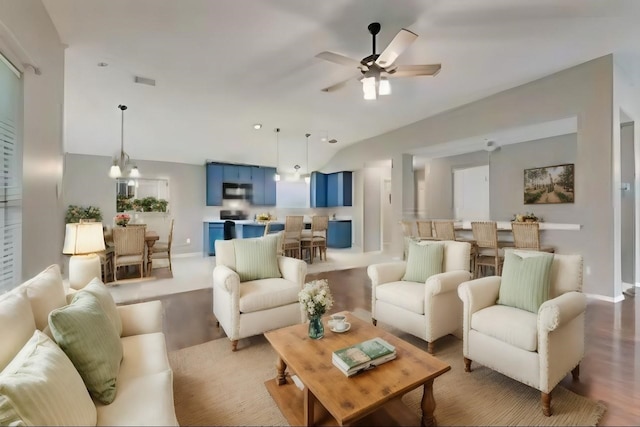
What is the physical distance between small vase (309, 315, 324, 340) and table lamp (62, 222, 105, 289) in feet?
5.70

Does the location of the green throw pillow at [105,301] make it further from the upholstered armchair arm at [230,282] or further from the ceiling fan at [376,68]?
the ceiling fan at [376,68]

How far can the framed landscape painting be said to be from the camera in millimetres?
4926

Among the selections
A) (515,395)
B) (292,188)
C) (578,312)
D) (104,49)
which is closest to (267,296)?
(515,395)

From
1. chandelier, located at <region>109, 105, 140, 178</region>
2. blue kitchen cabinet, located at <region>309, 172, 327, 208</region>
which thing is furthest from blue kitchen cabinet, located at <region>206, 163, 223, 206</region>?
blue kitchen cabinet, located at <region>309, 172, 327, 208</region>

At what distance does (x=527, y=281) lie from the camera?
2020 mm

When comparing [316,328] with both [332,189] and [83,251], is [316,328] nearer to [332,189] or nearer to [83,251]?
[83,251]

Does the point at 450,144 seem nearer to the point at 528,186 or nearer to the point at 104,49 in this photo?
the point at 528,186

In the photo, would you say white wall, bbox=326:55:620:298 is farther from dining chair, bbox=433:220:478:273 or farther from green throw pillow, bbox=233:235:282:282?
green throw pillow, bbox=233:235:282:282

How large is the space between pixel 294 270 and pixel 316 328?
1.02 m

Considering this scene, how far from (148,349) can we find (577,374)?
2775 millimetres

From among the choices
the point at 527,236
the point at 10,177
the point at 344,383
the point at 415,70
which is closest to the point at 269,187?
the point at 415,70

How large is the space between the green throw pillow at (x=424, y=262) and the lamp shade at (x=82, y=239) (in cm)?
279

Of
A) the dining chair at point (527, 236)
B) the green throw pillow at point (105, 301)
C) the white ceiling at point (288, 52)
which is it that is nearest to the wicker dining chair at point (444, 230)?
the dining chair at point (527, 236)

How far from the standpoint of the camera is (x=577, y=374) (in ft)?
6.41
